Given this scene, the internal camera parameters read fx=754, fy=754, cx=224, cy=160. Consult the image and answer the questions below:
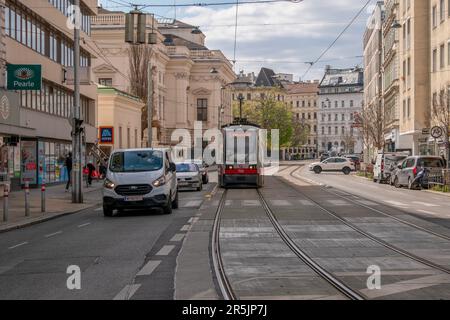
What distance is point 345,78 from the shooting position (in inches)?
6437

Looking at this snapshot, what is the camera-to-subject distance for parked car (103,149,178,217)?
70.7ft

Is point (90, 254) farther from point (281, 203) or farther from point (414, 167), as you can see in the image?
point (414, 167)

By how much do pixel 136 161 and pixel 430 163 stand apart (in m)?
20.3

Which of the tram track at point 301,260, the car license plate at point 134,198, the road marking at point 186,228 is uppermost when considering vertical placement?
the car license plate at point 134,198

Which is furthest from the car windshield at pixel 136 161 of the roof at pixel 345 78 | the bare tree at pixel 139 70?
the roof at pixel 345 78

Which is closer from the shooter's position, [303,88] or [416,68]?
[416,68]

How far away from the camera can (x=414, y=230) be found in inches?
666

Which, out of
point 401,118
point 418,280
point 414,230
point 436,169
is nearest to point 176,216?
point 414,230

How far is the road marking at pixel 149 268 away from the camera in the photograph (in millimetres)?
10633

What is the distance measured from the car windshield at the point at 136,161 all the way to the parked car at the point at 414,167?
18.4 meters

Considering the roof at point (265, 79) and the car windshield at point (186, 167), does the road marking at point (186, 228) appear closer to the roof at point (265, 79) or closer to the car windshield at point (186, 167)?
the car windshield at point (186, 167)

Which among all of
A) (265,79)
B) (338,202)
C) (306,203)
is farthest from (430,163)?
(265,79)

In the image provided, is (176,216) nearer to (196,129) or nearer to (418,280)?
(418,280)

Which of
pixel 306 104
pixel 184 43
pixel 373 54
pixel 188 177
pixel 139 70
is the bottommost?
pixel 188 177
